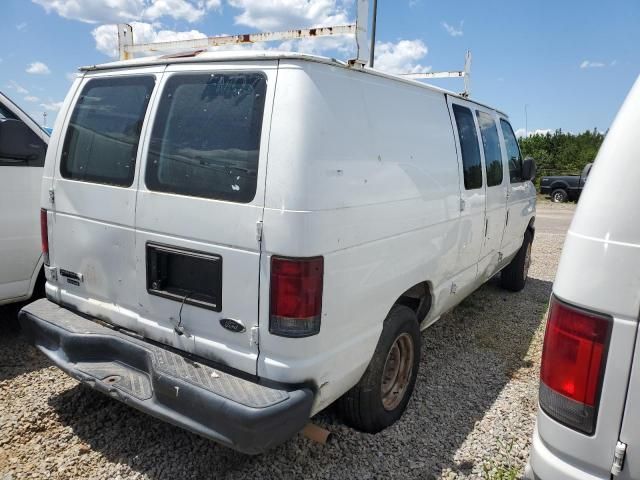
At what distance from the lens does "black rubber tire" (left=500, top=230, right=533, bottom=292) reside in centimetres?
629

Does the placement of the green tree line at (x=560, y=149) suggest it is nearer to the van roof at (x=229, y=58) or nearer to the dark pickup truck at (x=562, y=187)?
the dark pickup truck at (x=562, y=187)

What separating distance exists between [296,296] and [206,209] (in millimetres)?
631

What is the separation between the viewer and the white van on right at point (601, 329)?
1496 mm

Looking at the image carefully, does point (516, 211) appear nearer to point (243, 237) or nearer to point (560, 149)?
point (243, 237)

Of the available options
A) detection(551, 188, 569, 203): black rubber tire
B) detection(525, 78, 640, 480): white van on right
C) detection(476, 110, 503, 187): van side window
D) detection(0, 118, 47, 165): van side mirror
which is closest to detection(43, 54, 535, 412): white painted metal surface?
detection(0, 118, 47, 165): van side mirror

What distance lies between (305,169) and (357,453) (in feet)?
5.66

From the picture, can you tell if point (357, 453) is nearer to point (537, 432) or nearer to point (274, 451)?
point (274, 451)

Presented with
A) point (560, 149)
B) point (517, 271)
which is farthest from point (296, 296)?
point (560, 149)

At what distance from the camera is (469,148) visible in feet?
13.0

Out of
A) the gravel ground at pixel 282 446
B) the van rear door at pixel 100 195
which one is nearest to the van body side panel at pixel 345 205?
the gravel ground at pixel 282 446

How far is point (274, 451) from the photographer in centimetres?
288

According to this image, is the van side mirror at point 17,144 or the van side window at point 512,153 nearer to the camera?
the van side mirror at point 17,144

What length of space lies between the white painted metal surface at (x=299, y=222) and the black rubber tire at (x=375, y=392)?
0.47 feet

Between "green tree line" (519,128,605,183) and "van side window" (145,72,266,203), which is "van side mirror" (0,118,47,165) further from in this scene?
"green tree line" (519,128,605,183)
